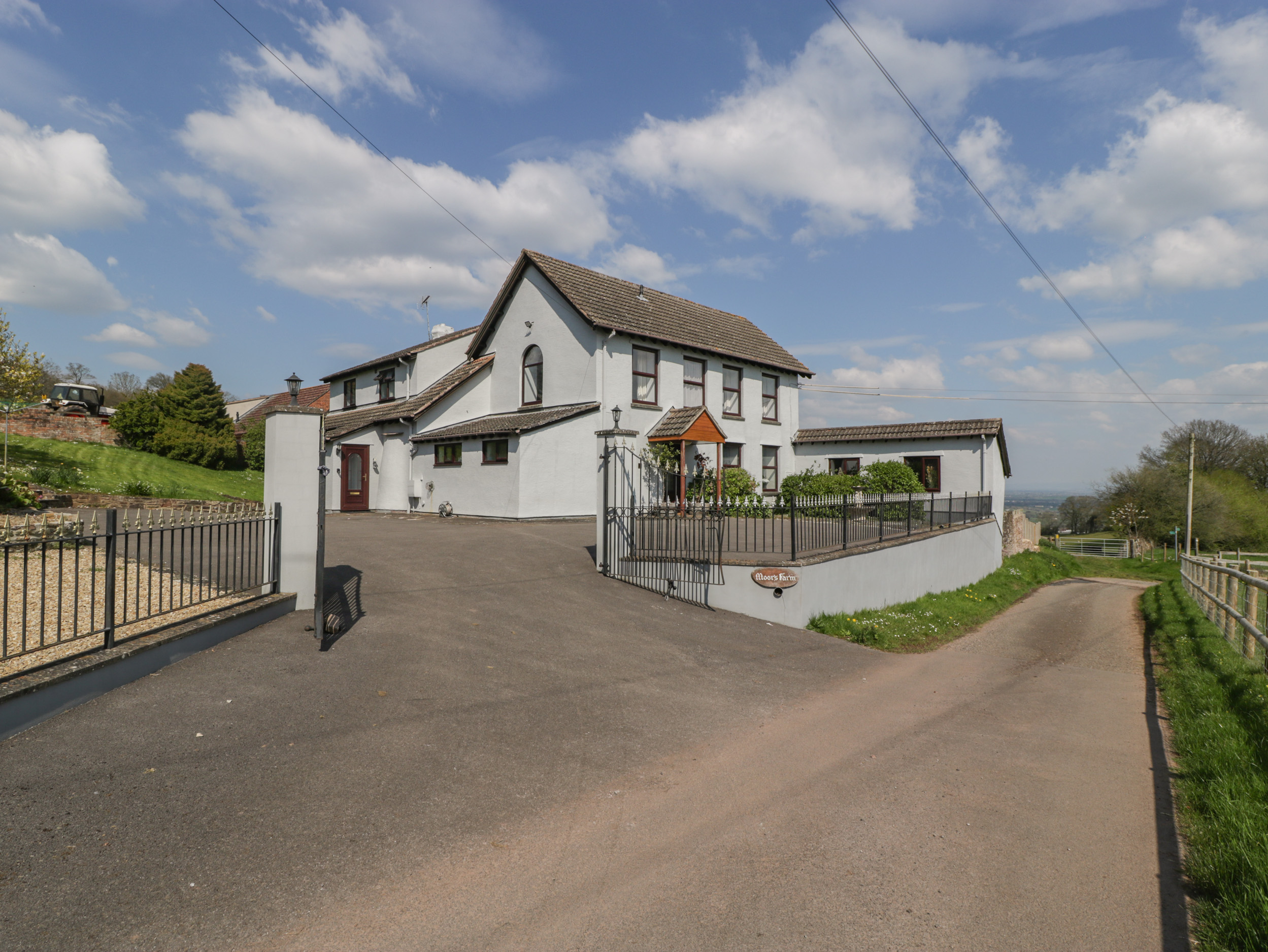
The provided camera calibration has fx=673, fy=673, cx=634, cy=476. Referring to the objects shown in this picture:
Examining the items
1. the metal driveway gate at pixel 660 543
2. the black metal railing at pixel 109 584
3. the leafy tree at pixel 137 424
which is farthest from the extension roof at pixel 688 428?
the leafy tree at pixel 137 424

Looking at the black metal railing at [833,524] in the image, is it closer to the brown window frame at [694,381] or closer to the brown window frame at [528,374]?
the brown window frame at [694,381]

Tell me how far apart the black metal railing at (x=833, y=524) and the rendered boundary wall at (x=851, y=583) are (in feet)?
1.07

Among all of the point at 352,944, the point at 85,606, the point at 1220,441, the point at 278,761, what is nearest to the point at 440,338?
the point at 85,606

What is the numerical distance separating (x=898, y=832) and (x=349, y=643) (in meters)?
5.82

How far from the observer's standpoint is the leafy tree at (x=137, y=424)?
102 ft

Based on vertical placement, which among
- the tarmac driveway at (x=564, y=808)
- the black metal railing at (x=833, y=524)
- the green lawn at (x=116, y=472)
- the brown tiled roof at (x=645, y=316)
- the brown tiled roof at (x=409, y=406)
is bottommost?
the tarmac driveway at (x=564, y=808)

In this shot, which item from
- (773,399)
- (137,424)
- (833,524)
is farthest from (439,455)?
(137,424)

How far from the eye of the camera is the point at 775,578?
1073 cm

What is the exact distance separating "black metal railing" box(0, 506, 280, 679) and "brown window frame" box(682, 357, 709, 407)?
17086mm

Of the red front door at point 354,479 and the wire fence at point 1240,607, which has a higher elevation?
the red front door at point 354,479

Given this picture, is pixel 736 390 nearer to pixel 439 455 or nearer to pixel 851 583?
pixel 439 455

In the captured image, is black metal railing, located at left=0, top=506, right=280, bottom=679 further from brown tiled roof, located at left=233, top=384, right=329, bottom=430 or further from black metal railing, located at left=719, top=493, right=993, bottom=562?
brown tiled roof, located at left=233, top=384, right=329, bottom=430

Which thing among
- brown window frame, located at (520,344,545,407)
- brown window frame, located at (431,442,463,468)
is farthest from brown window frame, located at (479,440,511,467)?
brown window frame, located at (520,344,545,407)

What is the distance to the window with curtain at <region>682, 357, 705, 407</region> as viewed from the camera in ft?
81.6
